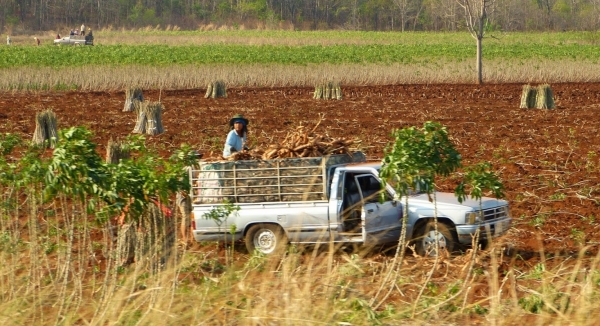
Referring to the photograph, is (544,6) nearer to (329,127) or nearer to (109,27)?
(109,27)

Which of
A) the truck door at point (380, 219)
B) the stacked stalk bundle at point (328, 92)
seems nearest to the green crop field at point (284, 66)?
the stacked stalk bundle at point (328, 92)

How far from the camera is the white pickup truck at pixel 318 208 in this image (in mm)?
10961

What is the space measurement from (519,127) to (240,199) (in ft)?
41.3

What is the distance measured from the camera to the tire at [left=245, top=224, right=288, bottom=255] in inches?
444

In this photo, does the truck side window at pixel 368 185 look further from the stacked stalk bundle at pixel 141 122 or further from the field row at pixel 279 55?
the field row at pixel 279 55


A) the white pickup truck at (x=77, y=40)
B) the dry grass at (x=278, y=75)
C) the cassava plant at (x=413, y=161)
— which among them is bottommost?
the cassava plant at (x=413, y=161)

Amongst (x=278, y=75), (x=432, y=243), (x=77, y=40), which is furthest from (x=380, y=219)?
(x=77, y=40)

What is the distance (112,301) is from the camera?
625 centimetres

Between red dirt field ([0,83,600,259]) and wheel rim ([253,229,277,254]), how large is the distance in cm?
286

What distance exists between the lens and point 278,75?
37.8 m

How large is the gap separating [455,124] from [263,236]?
12883 mm

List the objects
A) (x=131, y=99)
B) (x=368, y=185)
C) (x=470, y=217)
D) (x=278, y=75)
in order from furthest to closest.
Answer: (x=278, y=75) → (x=131, y=99) → (x=368, y=185) → (x=470, y=217)

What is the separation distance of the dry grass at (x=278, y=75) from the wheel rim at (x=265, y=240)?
24.6 m

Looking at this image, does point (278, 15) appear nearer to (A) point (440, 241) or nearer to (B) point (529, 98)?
(B) point (529, 98)
